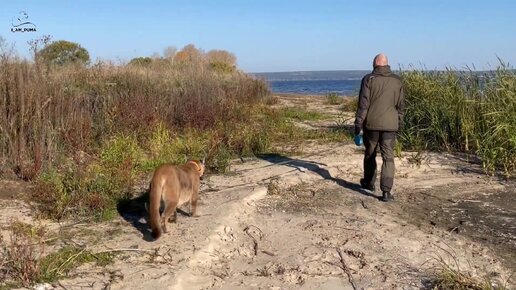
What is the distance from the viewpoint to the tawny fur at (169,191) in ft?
19.6

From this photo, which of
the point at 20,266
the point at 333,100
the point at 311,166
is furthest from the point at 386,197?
the point at 333,100

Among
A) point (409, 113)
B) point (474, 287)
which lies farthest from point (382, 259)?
point (409, 113)

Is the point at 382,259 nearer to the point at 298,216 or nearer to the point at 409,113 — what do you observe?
the point at 298,216

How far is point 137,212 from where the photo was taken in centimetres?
737

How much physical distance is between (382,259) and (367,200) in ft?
7.58

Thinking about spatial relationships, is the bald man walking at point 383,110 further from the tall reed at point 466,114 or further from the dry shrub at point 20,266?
the dry shrub at point 20,266

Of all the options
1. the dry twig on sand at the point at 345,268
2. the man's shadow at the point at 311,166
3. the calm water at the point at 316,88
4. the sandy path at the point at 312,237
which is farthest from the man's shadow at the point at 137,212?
the calm water at the point at 316,88

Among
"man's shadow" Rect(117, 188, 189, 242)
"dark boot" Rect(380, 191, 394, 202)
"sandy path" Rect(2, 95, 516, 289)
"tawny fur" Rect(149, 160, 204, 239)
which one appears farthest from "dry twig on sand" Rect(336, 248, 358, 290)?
"dark boot" Rect(380, 191, 394, 202)

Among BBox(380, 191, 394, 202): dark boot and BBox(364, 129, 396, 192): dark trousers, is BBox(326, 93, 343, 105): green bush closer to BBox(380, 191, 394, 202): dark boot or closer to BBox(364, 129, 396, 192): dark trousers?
BBox(364, 129, 396, 192): dark trousers

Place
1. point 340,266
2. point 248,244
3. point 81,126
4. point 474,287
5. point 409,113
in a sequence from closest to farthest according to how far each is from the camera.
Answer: point 474,287 → point 340,266 → point 248,244 → point 81,126 → point 409,113

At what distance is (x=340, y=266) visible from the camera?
5.73 metres

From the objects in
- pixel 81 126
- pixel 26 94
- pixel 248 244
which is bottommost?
pixel 248 244

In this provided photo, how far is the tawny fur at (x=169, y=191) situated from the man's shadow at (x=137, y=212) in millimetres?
213

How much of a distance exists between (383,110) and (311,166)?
2530 millimetres
